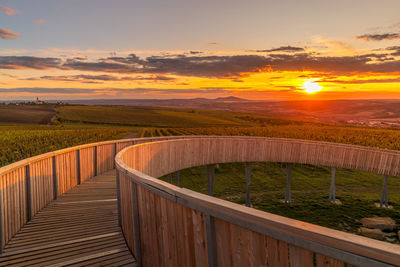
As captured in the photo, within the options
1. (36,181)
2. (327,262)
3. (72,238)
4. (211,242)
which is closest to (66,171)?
(36,181)

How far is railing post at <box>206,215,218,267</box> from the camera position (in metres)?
2.50

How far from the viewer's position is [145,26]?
2862cm

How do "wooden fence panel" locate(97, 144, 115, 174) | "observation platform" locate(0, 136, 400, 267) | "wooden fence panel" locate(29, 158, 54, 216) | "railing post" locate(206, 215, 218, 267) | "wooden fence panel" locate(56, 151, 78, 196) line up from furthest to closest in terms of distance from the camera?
"wooden fence panel" locate(97, 144, 115, 174)
"wooden fence panel" locate(56, 151, 78, 196)
"wooden fence panel" locate(29, 158, 54, 216)
"railing post" locate(206, 215, 218, 267)
"observation platform" locate(0, 136, 400, 267)

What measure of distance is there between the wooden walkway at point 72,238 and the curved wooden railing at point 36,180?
250 mm

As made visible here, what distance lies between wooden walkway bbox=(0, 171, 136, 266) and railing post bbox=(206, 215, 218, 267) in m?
2.38

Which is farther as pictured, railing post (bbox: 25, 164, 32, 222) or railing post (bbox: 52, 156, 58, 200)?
railing post (bbox: 52, 156, 58, 200)

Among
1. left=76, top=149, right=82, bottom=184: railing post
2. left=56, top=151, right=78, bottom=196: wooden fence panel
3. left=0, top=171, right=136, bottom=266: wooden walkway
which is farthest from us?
left=76, top=149, right=82, bottom=184: railing post

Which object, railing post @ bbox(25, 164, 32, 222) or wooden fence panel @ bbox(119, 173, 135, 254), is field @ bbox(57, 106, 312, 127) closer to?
railing post @ bbox(25, 164, 32, 222)

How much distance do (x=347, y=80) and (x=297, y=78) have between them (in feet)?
117

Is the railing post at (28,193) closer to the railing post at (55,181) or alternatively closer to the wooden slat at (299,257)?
the railing post at (55,181)

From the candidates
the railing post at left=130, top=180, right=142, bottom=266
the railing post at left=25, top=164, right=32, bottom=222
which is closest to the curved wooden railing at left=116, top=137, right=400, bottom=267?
the railing post at left=130, top=180, right=142, bottom=266

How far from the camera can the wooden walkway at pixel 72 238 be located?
14.6 ft

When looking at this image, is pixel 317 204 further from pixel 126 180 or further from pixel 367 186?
pixel 126 180

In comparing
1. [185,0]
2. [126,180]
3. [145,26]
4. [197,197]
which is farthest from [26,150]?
[197,197]
